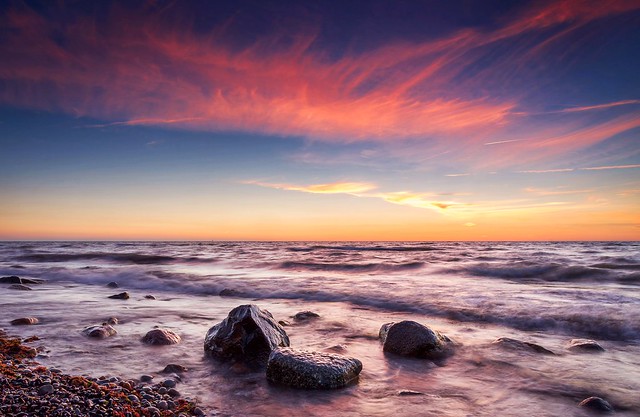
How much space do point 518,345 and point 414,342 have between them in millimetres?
1860

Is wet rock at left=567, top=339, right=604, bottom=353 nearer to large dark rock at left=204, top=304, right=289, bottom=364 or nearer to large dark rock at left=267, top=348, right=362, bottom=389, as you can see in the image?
large dark rock at left=267, top=348, right=362, bottom=389

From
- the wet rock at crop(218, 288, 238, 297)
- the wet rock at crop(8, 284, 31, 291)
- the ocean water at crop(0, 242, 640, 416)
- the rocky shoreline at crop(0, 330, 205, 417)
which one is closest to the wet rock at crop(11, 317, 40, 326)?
the ocean water at crop(0, 242, 640, 416)

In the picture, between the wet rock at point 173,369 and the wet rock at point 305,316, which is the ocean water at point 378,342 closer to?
the wet rock at point 173,369

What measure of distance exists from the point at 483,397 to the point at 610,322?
524cm

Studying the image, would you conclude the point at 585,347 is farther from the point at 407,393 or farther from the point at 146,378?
the point at 146,378

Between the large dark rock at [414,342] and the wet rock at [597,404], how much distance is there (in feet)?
5.94

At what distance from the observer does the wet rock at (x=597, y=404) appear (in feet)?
12.5

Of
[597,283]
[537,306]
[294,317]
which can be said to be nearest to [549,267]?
[597,283]

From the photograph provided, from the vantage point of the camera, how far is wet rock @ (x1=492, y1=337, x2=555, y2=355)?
19.1 feet

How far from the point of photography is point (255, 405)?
148 inches

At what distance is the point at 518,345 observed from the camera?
19.7 feet

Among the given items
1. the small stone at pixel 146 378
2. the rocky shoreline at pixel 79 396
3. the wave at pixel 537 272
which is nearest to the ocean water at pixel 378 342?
the small stone at pixel 146 378

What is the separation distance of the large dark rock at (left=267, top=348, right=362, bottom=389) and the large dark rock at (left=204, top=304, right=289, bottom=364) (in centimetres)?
63

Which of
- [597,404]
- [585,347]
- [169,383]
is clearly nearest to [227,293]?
[169,383]
